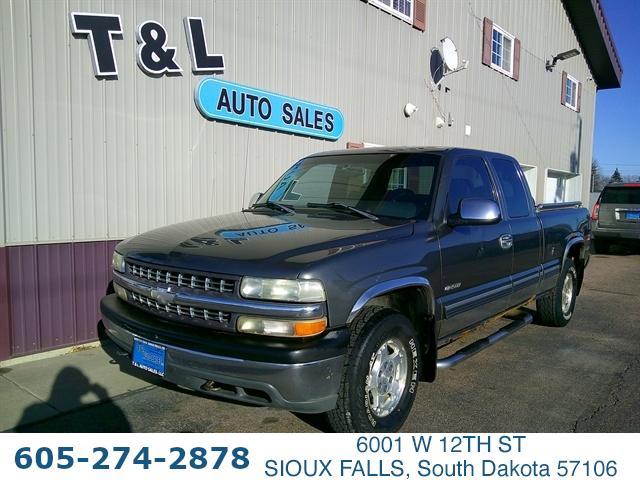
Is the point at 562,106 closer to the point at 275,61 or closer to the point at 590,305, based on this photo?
the point at 590,305

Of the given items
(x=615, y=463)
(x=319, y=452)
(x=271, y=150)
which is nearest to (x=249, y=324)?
(x=319, y=452)

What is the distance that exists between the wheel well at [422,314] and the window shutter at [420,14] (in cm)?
775

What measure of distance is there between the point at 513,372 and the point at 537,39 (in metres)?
13.1

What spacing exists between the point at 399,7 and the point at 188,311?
825 centimetres

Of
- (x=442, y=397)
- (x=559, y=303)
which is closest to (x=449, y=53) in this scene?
(x=559, y=303)

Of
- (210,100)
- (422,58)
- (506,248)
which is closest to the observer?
(506,248)

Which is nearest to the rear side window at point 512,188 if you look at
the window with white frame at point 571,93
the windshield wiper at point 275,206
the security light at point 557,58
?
the windshield wiper at point 275,206

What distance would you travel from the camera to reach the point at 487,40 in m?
12.5

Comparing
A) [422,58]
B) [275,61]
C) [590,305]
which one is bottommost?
[590,305]

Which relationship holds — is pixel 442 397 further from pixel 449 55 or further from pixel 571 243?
pixel 449 55

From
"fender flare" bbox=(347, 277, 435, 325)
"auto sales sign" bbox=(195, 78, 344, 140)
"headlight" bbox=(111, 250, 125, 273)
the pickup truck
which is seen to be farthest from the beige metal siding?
"fender flare" bbox=(347, 277, 435, 325)

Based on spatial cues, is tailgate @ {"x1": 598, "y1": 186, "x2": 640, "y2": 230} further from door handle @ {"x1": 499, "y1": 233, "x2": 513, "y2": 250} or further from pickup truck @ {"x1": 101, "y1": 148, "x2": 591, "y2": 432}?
door handle @ {"x1": 499, "y1": 233, "x2": 513, "y2": 250}

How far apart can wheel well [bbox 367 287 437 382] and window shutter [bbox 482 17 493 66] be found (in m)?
10.5

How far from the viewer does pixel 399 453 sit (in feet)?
9.82
